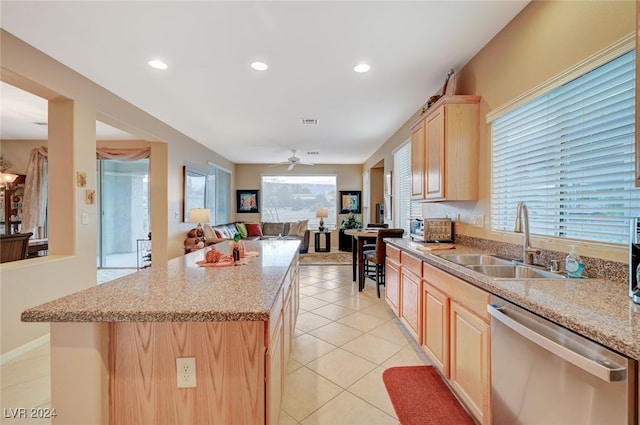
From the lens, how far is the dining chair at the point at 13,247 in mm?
2752

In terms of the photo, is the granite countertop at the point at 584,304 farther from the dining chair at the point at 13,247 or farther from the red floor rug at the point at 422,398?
the dining chair at the point at 13,247

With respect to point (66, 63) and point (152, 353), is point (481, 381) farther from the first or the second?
point (66, 63)

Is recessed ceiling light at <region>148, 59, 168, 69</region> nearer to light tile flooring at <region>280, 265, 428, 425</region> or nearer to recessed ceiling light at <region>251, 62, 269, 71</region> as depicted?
recessed ceiling light at <region>251, 62, 269, 71</region>

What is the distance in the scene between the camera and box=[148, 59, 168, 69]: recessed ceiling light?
2633 millimetres

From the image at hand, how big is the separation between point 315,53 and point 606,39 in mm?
1907

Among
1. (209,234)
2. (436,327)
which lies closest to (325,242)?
(209,234)

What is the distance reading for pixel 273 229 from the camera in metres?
8.33

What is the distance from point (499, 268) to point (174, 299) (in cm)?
196

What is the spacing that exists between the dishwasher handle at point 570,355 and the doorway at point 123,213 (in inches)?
267

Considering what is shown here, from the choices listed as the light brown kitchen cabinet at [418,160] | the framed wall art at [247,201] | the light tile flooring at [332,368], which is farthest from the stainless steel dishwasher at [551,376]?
the framed wall art at [247,201]

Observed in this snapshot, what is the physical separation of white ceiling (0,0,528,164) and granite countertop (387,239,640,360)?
1809mm

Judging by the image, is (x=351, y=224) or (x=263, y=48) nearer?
(x=263, y=48)

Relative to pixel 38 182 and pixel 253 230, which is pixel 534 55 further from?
pixel 38 182

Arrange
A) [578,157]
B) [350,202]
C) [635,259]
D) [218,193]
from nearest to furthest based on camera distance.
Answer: [635,259] → [578,157] → [218,193] → [350,202]
